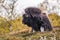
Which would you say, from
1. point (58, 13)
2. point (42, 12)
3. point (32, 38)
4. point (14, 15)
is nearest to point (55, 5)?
point (58, 13)

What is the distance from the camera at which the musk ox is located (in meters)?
4.04

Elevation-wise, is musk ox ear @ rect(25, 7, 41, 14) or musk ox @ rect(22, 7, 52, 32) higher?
musk ox ear @ rect(25, 7, 41, 14)

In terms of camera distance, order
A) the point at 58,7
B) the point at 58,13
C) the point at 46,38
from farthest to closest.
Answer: the point at 58,7 < the point at 58,13 < the point at 46,38

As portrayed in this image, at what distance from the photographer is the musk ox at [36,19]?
404 centimetres

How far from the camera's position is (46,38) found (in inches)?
123

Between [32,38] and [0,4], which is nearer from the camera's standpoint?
[32,38]

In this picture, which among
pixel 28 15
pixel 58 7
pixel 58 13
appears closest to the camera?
pixel 28 15

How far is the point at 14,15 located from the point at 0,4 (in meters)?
0.62

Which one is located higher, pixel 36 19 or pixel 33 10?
pixel 33 10

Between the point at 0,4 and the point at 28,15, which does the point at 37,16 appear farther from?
the point at 0,4

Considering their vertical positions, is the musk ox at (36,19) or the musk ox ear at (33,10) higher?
the musk ox ear at (33,10)

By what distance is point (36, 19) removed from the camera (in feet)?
13.4

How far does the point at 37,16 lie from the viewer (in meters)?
4.06

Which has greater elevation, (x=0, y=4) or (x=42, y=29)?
(x=0, y=4)
